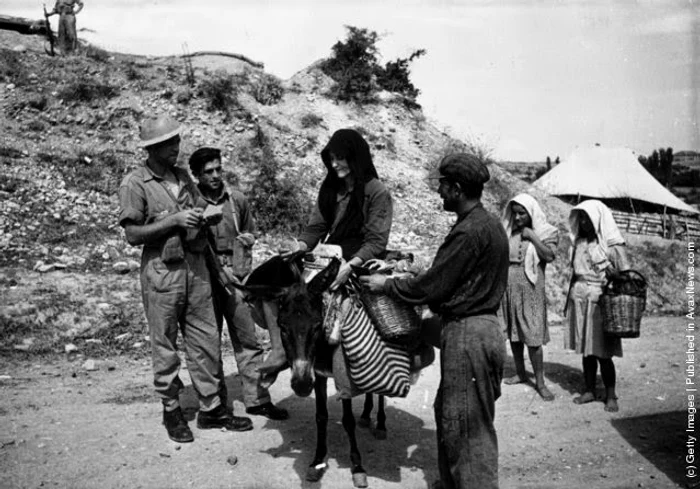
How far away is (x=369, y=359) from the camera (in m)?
4.46

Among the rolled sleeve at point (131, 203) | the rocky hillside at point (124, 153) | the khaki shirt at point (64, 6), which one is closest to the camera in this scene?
the rolled sleeve at point (131, 203)

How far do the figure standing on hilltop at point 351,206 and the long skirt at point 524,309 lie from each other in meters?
2.53

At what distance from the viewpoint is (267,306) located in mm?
4488

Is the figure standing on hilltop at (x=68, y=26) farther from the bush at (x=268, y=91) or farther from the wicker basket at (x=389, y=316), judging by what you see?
the wicker basket at (x=389, y=316)

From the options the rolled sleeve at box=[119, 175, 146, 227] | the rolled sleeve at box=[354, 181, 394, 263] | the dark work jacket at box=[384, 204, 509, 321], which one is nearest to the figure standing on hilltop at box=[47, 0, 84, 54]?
the rolled sleeve at box=[119, 175, 146, 227]

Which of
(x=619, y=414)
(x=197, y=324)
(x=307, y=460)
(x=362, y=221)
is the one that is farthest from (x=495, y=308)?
(x=619, y=414)

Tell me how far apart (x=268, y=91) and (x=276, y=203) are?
6080 millimetres

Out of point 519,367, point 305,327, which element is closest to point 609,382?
point 519,367

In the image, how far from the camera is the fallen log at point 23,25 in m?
17.7

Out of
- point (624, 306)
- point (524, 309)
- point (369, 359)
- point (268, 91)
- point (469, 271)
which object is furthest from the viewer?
point (268, 91)

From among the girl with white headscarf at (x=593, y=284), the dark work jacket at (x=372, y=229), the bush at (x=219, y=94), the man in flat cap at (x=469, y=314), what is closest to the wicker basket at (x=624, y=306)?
the girl with white headscarf at (x=593, y=284)

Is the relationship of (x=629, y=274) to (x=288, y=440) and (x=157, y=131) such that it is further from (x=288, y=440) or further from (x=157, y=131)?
(x=157, y=131)

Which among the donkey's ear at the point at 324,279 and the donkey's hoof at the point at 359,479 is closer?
the donkey's ear at the point at 324,279

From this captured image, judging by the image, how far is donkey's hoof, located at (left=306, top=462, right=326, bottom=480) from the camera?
4.79 m
